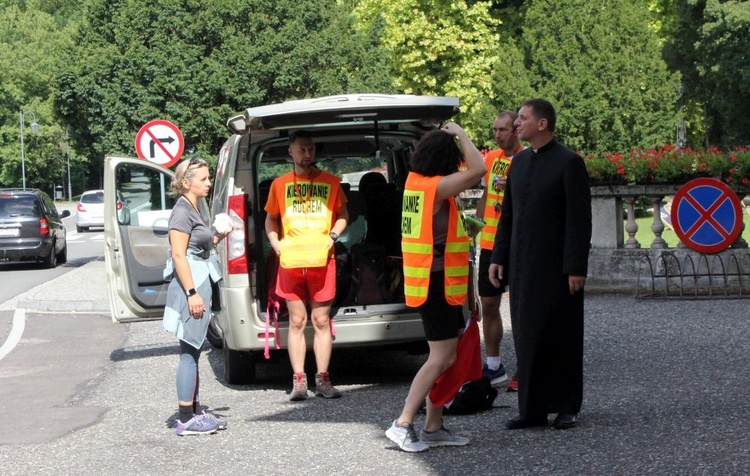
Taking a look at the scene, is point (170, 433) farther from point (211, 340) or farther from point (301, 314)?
point (211, 340)

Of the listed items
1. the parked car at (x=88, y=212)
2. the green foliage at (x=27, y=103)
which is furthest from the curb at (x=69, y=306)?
the green foliage at (x=27, y=103)

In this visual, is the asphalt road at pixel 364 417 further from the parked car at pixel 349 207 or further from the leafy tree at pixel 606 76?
the leafy tree at pixel 606 76

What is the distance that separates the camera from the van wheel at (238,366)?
962cm

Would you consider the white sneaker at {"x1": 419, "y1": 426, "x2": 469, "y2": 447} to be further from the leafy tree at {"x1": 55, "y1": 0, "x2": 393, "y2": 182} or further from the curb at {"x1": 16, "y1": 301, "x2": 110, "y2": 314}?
the leafy tree at {"x1": 55, "y1": 0, "x2": 393, "y2": 182}

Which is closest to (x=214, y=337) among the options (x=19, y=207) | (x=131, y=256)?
(x=131, y=256)

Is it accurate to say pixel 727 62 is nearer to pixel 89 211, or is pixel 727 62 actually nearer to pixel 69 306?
pixel 89 211

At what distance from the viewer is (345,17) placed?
29109mm

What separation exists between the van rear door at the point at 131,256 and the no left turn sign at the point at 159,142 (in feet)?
21.5

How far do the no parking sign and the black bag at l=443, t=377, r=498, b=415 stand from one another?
725 cm

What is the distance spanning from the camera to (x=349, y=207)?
10.1 metres

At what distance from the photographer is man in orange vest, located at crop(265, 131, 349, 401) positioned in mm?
8961

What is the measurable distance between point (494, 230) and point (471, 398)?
136cm

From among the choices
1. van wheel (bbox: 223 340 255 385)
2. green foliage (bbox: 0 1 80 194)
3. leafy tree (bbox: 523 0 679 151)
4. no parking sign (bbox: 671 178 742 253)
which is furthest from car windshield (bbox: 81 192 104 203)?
green foliage (bbox: 0 1 80 194)

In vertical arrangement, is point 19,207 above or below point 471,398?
above
